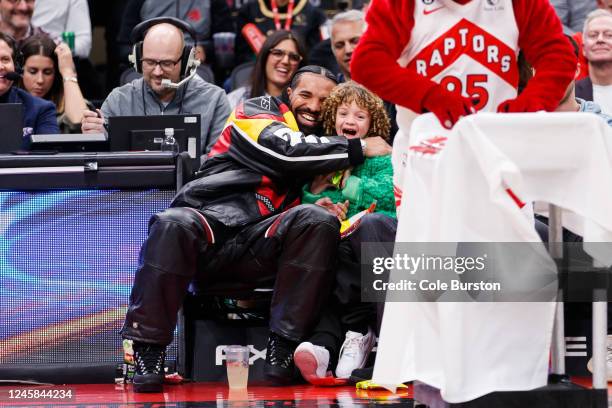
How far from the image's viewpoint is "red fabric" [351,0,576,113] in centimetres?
381

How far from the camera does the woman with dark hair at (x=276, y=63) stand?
6426mm

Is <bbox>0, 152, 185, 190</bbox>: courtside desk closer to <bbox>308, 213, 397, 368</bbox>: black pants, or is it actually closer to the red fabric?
<bbox>308, 213, 397, 368</bbox>: black pants

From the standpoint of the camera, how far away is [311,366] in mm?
4648

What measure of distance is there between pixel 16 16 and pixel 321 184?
3.49m

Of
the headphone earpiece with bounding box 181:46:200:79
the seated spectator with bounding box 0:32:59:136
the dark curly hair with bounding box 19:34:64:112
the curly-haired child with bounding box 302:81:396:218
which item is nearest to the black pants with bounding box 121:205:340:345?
the curly-haired child with bounding box 302:81:396:218

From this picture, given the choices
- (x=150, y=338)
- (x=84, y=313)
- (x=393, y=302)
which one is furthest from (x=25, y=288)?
(x=393, y=302)

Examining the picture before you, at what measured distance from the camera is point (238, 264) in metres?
4.86

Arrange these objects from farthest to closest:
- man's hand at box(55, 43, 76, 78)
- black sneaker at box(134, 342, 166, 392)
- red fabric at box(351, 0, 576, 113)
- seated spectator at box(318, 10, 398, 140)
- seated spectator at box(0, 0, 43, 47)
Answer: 1. seated spectator at box(0, 0, 43, 47)
2. man's hand at box(55, 43, 76, 78)
3. seated spectator at box(318, 10, 398, 140)
4. black sneaker at box(134, 342, 166, 392)
5. red fabric at box(351, 0, 576, 113)

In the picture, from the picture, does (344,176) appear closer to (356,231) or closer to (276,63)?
(356,231)

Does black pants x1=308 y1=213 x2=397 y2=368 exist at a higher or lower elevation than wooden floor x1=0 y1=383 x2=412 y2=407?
higher

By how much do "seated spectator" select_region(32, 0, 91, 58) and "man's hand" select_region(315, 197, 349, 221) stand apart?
3.67 m

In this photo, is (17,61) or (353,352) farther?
(17,61)

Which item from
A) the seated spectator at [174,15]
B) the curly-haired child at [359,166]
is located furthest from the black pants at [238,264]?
the seated spectator at [174,15]

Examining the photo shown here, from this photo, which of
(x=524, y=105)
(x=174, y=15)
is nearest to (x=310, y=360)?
(x=524, y=105)
